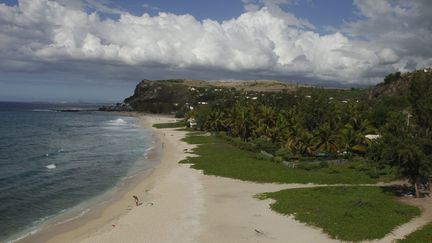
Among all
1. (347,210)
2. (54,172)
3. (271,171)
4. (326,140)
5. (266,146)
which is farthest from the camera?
(266,146)

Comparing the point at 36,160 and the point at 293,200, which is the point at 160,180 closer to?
the point at 293,200

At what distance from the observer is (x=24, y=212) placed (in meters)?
→ 35.3

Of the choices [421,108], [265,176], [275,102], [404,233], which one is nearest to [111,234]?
[404,233]

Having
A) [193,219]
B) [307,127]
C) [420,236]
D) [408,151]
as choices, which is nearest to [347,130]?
[307,127]

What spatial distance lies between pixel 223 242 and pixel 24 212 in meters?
18.7

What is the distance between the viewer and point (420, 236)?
24.9m

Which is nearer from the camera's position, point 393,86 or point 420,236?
point 420,236

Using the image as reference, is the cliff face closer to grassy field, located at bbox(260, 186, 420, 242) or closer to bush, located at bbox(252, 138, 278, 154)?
bush, located at bbox(252, 138, 278, 154)

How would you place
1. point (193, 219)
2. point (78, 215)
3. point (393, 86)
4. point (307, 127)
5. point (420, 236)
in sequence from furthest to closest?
point (393, 86) → point (307, 127) → point (78, 215) → point (193, 219) → point (420, 236)

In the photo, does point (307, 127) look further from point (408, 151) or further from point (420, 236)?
point (420, 236)

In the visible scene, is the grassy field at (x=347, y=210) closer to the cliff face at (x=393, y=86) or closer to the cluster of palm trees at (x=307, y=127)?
the cluster of palm trees at (x=307, y=127)

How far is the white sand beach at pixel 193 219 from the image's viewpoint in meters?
27.0

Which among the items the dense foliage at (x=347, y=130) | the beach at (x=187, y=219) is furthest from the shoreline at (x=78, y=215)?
the dense foliage at (x=347, y=130)

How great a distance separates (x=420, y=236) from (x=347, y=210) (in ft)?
19.9
